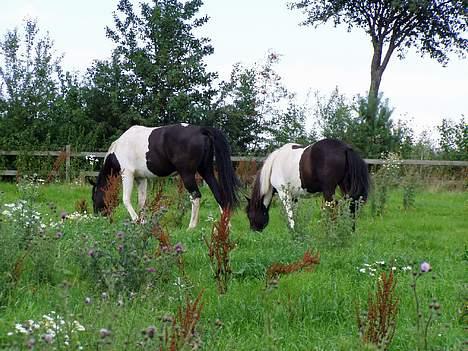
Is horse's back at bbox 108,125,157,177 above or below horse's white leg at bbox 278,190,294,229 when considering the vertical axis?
above

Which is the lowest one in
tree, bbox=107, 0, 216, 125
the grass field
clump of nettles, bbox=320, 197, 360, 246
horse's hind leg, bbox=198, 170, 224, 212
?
the grass field

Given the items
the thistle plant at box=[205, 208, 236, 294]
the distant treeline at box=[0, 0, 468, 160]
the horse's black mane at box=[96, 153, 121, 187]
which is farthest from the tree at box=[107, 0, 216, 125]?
the thistle plant at box=[205, 208, 236, 294]

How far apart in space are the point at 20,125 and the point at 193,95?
17.4 ft

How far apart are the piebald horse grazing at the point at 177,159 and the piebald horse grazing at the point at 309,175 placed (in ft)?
2.43

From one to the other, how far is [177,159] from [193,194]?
682 millimetres

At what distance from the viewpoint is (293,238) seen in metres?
7.19

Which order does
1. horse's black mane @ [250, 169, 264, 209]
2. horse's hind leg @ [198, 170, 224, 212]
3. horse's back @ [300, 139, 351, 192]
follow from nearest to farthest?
horse's back @ [300, 139, 351, 192] → horse's hind leg @ [198, 170, 224, 212] → horse's black mane @ [250, 169, 264, 209]

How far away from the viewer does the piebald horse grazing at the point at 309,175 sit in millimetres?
8664

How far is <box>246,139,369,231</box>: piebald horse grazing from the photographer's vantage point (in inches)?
341

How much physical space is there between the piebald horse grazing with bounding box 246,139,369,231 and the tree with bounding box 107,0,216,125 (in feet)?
29.2

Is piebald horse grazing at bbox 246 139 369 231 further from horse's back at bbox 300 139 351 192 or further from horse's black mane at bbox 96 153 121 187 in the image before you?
horse's black mane at bbox 96 153 121 187

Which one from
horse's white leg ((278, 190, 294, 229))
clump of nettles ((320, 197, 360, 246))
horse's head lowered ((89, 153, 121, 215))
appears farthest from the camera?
horse's head lowered ((89, 153, 121, 215))

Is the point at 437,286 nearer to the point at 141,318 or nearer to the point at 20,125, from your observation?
the point at 141,318

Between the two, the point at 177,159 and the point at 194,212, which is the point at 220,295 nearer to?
the point at 194,212
